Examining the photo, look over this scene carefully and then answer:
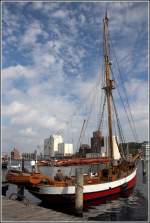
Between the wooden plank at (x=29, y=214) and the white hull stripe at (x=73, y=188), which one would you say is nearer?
the wooden plank at (x=29, y=214)

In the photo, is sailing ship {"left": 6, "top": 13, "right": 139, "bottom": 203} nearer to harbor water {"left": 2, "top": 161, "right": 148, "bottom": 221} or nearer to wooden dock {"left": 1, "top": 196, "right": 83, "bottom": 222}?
harbor water {"left": 2, "top": 161, "right": 148, "bottom": 221}

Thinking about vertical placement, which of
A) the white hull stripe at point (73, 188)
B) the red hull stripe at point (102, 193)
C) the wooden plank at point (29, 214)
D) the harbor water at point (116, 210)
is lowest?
the harbor water at point (116, 210)

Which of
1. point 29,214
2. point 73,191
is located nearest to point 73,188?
point 73,191

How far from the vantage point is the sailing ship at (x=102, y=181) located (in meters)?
27.3

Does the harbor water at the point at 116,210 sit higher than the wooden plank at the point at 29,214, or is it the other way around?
the wooden plank at the point at 29,214

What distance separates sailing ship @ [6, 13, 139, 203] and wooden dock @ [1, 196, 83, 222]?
835cm

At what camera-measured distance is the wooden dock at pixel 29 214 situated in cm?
1564

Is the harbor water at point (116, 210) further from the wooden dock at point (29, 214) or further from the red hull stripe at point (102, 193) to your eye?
the wooden dock at point (29, 214)

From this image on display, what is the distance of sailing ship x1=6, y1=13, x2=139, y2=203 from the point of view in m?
27.3

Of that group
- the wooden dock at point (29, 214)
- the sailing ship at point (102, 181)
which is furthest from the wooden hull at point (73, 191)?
the wooden dock at point (29, 214)

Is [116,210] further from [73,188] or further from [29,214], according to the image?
[29,214]

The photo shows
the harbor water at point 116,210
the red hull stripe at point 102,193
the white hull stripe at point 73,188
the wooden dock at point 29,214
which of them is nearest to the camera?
the wooden dock at point 29,214

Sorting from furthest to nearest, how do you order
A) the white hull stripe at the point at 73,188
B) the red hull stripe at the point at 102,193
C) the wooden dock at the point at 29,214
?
the red hull stripe at the point at 102,193, the white hull stripe at the point at 73,188, the wooden dock at the point at 29,214

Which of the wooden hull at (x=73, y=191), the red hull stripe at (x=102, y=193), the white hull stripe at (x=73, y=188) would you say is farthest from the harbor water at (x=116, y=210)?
the white hull stripe at (x=73, y=188)
